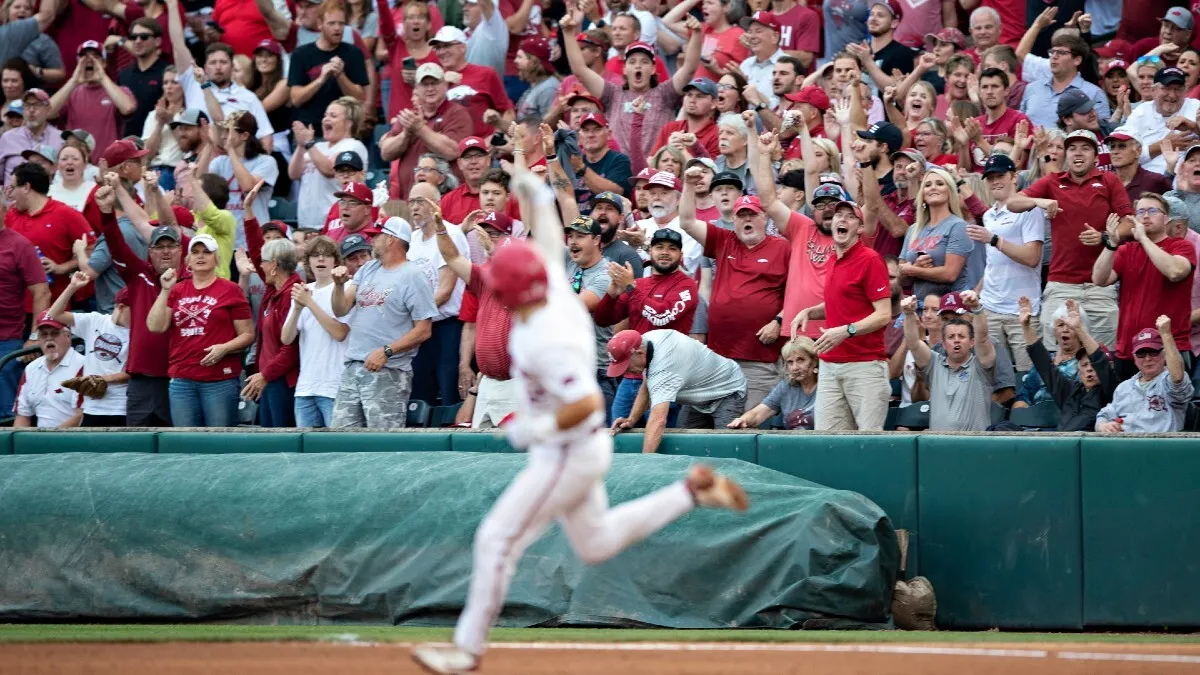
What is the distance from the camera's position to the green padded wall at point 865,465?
34.0 ft

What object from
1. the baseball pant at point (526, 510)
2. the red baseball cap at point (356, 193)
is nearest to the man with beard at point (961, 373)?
the baseball pant at point (526, 510)

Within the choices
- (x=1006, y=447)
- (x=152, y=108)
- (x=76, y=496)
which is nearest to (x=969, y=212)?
(x=1006, y=447)

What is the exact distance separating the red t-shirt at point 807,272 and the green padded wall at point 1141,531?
2.29 m

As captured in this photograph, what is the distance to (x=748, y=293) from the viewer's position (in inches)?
458

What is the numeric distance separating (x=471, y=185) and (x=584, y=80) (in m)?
2.19

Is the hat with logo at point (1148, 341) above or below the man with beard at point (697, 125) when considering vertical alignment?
below

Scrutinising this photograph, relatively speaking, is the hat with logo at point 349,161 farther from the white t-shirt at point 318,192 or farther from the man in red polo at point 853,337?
the man in red polo at point 853,337

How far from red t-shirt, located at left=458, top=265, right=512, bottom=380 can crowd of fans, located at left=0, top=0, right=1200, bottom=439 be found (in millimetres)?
23

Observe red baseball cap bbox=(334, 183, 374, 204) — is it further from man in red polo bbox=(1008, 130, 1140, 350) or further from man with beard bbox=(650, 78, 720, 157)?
man in red polo bbox=(1008, 130, 1140, 350)

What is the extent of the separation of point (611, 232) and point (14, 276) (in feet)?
19.3

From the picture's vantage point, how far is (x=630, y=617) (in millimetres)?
9711

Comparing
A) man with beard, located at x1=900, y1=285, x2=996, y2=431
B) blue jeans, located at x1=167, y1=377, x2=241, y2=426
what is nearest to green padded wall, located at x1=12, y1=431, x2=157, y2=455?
blue jeans, located at x1=167, y1=377, x2=241, y2=426

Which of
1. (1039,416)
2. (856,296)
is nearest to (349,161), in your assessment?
(856,296)

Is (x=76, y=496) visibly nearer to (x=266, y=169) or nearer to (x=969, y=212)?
(x=266, y=169)
